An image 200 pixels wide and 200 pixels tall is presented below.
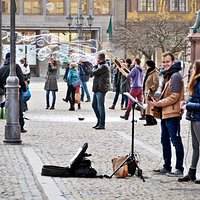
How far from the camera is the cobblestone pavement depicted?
11070 mm

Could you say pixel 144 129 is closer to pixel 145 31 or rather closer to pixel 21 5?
pixel 145 31

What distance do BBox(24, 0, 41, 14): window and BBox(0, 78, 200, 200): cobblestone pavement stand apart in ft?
187

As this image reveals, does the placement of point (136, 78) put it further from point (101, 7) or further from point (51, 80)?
point (101, 7)

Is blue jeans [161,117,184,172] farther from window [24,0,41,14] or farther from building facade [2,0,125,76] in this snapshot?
window [24,0,41,14]

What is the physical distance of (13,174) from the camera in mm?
12789

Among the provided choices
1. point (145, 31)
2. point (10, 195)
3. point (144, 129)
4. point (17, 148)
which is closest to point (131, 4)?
point (145, 31)

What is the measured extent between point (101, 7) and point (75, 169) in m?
72.1

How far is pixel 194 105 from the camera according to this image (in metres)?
11.9

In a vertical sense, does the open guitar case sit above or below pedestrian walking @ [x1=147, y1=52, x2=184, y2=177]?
below

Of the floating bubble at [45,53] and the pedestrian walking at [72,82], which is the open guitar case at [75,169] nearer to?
the pedestrian walking at [72,82]

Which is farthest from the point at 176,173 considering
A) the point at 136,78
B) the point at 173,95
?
the point at 136,78

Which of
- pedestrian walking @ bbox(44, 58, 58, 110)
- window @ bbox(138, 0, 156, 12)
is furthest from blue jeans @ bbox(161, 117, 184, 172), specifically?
window @ bbox(138, 0, 156, 12)

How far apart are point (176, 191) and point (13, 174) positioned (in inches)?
108

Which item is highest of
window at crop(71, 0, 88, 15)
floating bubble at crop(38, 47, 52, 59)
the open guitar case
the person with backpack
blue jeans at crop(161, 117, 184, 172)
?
window at crop(71, 0, 88, 15)
